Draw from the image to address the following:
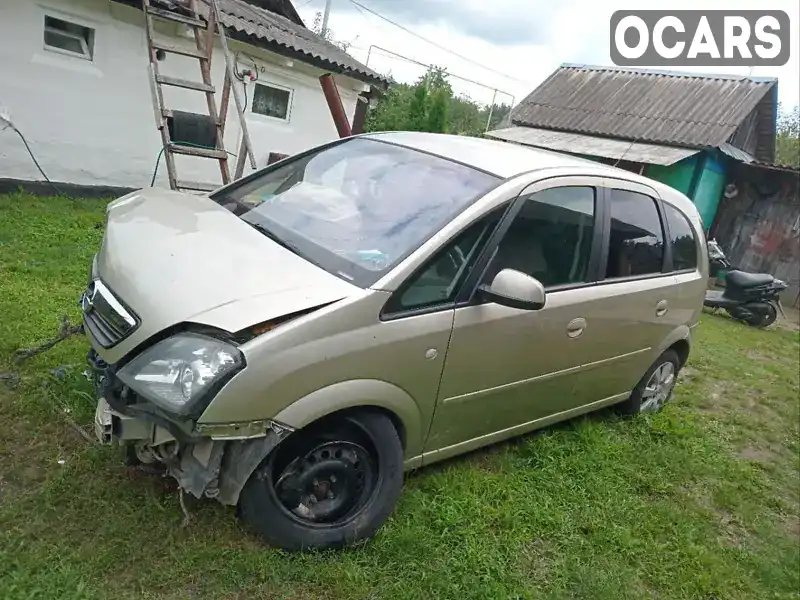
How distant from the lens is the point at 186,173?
29.5 feet

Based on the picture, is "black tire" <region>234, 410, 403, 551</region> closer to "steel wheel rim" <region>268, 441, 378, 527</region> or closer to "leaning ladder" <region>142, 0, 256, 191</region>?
"steel wheel rim" <region>268, 441, 378, 527</region>

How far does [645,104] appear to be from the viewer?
15.0 m

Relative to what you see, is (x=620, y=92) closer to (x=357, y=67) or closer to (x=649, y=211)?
(x=357, y=67)

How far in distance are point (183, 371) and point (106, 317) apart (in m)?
0.54

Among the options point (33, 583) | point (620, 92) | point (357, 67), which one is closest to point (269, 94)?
point (357, 67)

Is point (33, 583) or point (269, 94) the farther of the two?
point (269, 94)

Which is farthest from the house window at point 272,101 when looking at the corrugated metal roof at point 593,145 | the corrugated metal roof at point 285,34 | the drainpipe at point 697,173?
the drainpipe at point 697,173

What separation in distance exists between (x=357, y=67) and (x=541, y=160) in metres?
7.93

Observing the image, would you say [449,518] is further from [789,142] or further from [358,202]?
[789,142]

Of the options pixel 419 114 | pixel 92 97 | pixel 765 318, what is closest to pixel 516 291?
pixel 92 97

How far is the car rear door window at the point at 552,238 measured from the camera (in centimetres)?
301

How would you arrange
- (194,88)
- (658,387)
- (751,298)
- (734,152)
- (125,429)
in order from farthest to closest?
(734,152) < (751,298) < (194,88) < (658,387) < (125,429)

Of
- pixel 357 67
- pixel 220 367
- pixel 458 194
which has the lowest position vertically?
pixel 220 367

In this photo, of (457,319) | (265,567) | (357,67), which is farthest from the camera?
(357,67)
